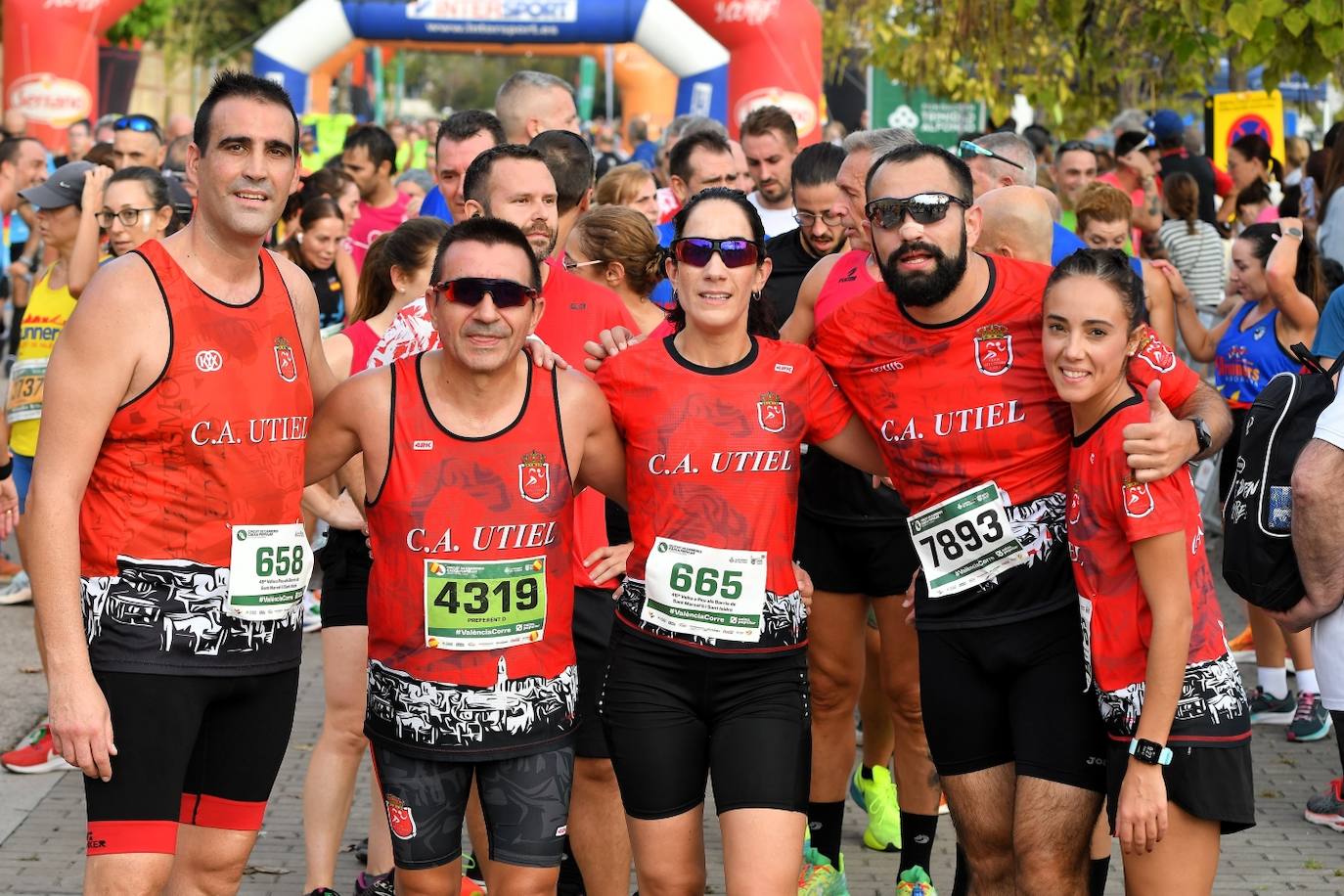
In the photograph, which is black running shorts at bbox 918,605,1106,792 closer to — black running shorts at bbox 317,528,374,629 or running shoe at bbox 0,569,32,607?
black running shorts at bbox 317,528,374,629

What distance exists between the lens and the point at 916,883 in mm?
4836

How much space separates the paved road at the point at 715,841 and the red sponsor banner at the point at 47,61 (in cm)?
1534

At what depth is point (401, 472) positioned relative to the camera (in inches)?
142

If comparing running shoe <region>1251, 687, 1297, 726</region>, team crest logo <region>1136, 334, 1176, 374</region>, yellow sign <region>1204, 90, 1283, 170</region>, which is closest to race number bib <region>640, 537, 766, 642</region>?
team crest logo <region>1136, 334, 1176, 374</region>

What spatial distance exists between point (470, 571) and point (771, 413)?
806mm

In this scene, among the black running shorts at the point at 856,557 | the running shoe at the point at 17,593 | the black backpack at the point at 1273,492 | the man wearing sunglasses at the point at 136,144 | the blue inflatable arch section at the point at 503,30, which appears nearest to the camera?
the black backpack at the point at 1273,492

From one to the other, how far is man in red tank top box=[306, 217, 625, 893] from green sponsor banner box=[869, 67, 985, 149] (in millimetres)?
Answer: 15539

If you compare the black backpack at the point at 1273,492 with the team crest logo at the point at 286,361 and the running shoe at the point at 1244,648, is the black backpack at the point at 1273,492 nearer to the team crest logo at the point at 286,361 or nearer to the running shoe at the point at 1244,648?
the team crest logo at the point at 286,361

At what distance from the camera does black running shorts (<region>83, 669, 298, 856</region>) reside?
3381mm

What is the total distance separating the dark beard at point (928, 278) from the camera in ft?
12.6

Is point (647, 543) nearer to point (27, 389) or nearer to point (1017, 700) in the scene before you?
point (1017, 700)

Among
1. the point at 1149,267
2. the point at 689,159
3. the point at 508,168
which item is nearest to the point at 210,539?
the point at 508,168

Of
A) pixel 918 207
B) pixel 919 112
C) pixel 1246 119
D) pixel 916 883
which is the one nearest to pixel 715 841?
pixel 916 883

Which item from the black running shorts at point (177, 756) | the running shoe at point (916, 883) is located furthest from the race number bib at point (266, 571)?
the running shoe at point (916, 883)
